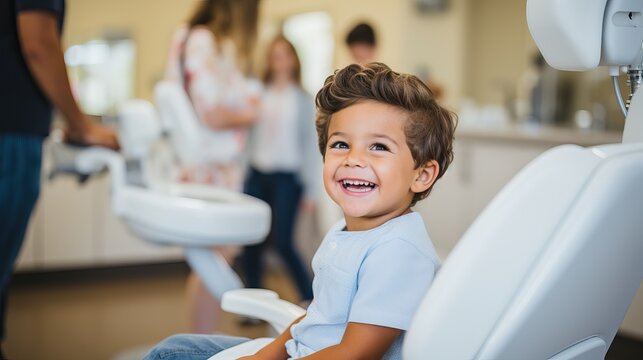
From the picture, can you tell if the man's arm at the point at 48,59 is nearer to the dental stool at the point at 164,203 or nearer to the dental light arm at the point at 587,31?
the dental stool at the point at 164,203

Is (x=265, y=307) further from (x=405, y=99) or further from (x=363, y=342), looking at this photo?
(x=405, y=99)

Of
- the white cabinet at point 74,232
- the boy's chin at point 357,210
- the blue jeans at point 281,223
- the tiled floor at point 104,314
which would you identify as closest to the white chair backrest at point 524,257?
the boy's chin at point 357,210

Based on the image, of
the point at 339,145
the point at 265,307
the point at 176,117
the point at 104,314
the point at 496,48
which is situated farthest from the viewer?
the point at 496,48

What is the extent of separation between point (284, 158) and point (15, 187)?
132 cm

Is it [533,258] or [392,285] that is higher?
[533,258]

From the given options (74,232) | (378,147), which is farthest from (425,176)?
(74,232)

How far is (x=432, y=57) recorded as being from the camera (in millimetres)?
5602

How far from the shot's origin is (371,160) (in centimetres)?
103

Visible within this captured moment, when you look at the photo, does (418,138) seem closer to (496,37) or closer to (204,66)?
(204,66)

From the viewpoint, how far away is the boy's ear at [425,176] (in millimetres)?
1078

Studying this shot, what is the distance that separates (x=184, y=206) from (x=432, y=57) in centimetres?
408

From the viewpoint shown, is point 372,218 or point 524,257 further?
point 372,218

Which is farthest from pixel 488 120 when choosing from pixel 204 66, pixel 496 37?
pixel 204 66

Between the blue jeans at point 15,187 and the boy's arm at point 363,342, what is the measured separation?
120 cm
